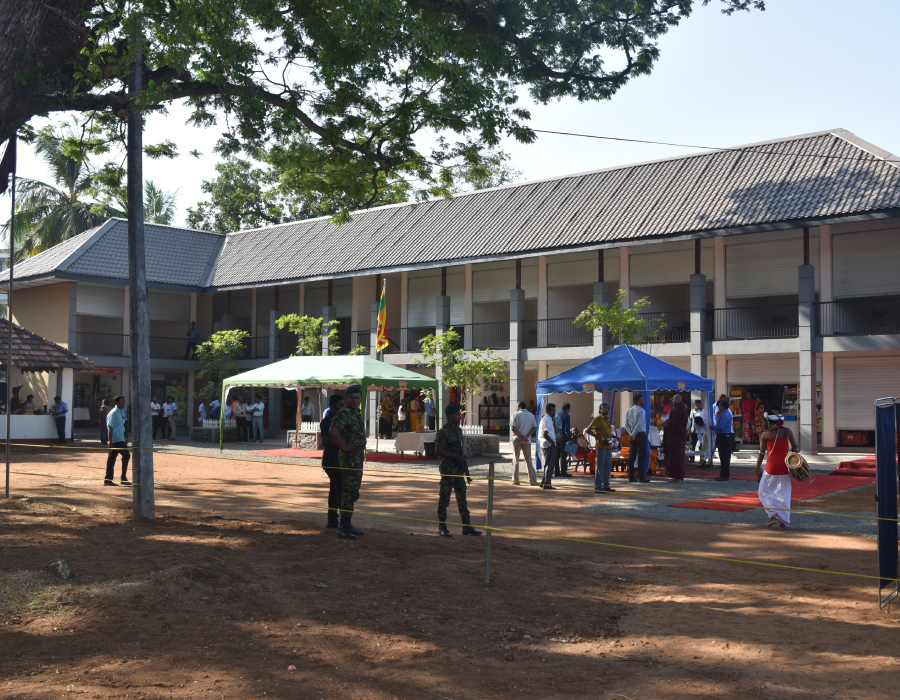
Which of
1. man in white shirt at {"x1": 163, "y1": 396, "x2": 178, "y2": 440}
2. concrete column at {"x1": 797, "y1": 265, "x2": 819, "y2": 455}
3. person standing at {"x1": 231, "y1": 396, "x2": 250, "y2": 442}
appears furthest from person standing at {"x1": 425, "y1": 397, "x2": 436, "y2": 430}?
concrete column at {"x1": 797, "y1": 265, "x2": 819, "y2": 455}

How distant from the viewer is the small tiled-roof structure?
24812mm

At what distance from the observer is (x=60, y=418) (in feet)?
87.4

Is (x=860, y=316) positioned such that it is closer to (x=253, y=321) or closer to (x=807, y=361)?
(x=807, y=361)

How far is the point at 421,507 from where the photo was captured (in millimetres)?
12781

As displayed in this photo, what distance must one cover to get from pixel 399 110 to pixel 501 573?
8089mm

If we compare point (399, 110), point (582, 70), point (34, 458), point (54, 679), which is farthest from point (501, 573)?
point (34, 458)

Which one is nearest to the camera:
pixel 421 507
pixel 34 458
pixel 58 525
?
pixel 58 525

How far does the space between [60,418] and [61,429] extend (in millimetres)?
338

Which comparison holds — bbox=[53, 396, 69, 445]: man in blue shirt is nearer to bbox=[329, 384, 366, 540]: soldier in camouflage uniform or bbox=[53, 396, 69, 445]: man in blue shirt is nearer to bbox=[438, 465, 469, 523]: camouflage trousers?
Answer: bbox=[329, 384, 366, 540]: soldier in camouflage uniform

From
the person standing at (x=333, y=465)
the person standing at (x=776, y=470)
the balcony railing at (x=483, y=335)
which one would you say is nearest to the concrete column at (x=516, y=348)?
the balcony railing at (x=483, y=335)

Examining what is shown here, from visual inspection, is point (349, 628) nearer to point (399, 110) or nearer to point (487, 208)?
point (399, 110)

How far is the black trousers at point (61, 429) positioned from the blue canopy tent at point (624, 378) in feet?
52.5

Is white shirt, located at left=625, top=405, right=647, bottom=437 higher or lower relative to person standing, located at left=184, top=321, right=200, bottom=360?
lower

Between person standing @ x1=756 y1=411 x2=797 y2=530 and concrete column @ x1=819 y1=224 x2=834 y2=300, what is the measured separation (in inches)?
550
